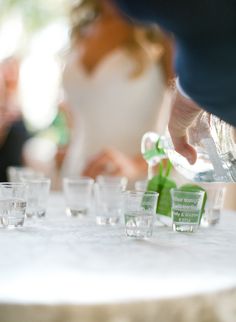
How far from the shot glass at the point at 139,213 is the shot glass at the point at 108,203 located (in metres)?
0.16

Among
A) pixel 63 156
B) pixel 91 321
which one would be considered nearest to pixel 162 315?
pixel 91 321

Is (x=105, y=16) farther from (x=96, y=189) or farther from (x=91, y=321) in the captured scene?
(x=91, y=321)

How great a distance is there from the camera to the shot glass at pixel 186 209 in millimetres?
1169

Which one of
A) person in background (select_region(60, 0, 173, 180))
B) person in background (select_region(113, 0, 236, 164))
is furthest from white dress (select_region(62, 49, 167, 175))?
person in background (select_region(113, 0, 236, 164))

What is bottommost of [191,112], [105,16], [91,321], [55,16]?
[91,321]

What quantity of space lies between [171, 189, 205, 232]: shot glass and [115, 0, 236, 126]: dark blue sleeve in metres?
0.42

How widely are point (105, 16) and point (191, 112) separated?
1.47 m

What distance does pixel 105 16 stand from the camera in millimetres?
2316

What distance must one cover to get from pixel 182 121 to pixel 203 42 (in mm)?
291

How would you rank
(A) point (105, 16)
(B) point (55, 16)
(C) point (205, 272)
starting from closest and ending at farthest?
(C) point (205, 272) → (A) point (105, 16) → (B) point (55, 16)

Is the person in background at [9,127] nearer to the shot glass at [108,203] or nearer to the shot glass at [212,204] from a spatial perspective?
the shot glass at [108,203]

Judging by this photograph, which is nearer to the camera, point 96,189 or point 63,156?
point 96,189

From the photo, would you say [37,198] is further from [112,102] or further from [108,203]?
[112,102]

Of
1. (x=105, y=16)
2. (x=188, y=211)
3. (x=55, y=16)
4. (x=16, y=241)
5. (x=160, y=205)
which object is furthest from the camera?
(x=55, y=16)
